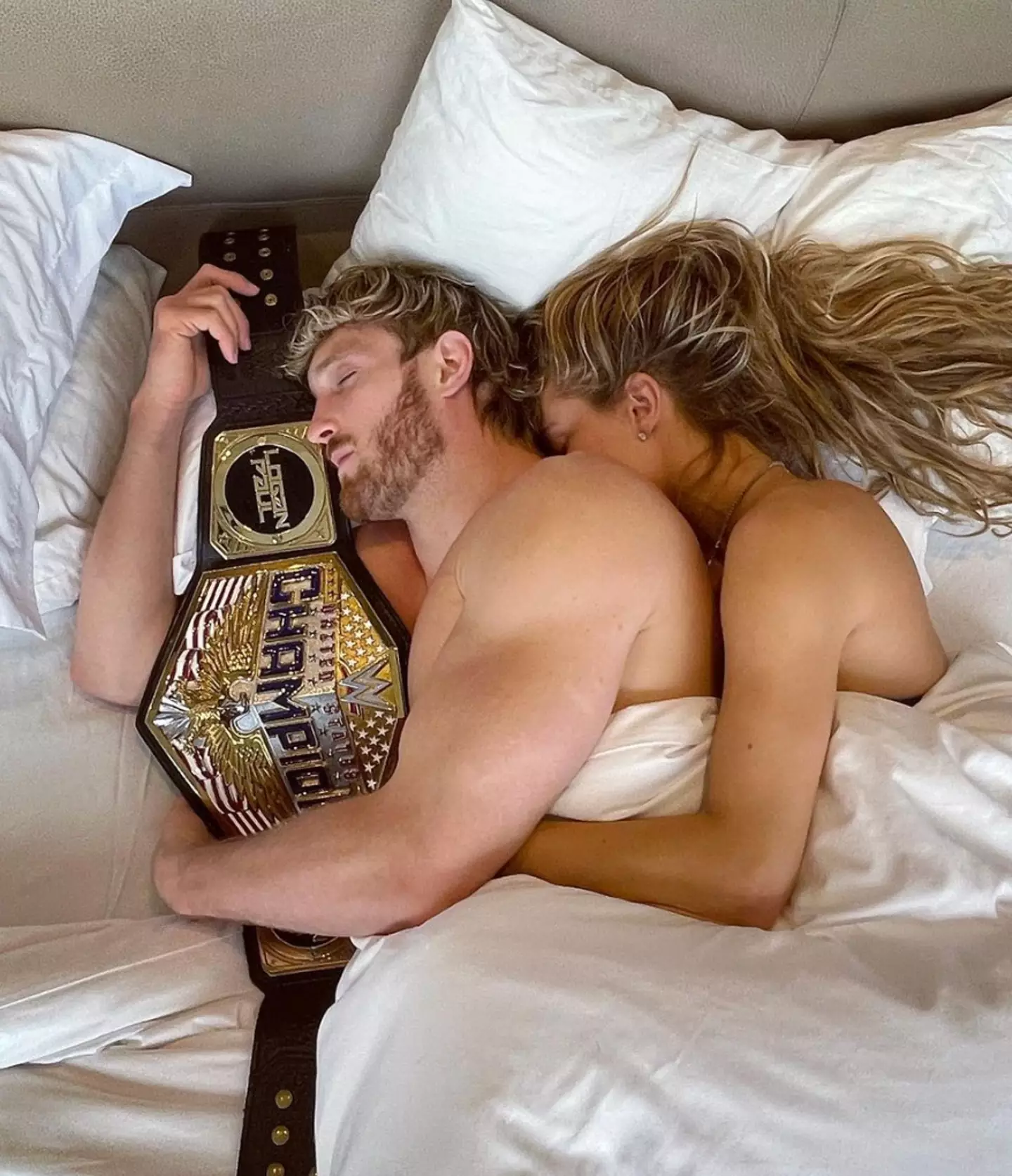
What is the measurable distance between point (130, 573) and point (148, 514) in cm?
7

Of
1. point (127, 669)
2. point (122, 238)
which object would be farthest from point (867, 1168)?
point (122, 238)

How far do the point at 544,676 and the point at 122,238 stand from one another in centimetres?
88

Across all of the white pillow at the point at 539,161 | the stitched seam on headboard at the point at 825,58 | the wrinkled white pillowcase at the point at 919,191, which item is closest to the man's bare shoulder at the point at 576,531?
the white pillow at the point at 539,161

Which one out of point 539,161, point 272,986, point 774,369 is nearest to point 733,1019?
point 272,986

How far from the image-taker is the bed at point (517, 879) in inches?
28.1

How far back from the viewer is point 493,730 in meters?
0.87

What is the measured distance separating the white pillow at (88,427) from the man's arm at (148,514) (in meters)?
0.04

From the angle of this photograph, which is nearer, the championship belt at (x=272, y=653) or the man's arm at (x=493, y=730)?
the man's arm at (x=493, y=730)

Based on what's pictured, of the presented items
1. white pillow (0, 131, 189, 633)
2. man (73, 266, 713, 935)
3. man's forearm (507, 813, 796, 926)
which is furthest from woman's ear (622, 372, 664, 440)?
white pillow (0, 131, 189, 633)

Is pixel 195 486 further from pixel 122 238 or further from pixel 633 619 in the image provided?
pixel 633 619

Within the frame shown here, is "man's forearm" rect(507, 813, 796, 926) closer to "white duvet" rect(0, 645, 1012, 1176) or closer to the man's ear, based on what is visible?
"white duvet" rect(0, 645, 1012, 1176)

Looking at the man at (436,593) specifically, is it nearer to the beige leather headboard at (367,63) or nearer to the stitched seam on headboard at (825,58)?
the beige leather headboard at (367,63)

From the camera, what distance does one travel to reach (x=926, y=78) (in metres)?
1.21

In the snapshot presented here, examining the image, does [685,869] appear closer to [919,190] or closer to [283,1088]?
[283,1088]
